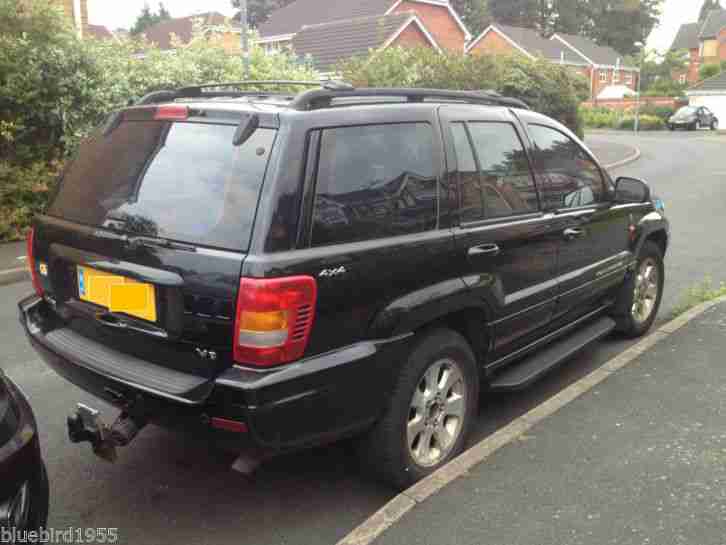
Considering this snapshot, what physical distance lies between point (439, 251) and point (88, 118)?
27.4 feet

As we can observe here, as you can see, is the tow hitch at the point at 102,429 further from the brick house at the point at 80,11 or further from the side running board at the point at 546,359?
the brick house at the point at 80,11

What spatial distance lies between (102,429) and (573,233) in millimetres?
2889

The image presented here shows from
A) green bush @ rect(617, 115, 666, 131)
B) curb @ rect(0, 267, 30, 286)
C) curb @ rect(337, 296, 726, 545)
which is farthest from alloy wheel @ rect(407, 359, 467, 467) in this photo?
green bush @ rect(617, 115, 666, 131)

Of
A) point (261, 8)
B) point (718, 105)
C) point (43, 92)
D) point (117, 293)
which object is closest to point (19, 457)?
point (117, 293)

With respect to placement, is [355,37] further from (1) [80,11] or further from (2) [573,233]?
(2) [573,233]

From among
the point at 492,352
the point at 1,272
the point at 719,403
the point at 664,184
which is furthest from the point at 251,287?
the point at 664,184

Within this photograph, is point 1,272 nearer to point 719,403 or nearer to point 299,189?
point 299,189

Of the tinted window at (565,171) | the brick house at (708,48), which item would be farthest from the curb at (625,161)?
the brick house at (708,48)

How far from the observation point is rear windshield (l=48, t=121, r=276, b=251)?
8.93 ft

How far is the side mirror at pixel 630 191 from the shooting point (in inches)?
191

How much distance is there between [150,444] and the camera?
381 cm

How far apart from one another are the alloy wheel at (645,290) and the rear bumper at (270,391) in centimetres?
294

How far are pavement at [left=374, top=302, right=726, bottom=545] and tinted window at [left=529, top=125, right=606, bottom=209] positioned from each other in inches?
46.0

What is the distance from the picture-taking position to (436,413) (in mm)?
3344
